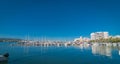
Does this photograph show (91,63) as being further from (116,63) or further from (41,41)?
(41,41)

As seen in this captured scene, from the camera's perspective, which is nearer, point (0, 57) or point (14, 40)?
point (0, 57)

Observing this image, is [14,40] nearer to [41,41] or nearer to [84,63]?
[41,41]

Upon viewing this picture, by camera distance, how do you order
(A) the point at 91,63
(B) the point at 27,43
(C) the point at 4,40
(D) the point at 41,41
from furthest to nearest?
(C) the point at 4,40 < (D) the point at 41,41 < (B) the point at 27,43 < (A) the point at 91,63

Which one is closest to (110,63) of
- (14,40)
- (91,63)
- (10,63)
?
(91,63)

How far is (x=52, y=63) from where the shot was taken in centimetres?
3400

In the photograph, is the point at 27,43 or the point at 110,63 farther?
the point at 27,43

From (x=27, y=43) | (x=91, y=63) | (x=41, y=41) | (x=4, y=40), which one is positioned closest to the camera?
(x=91, y=63)

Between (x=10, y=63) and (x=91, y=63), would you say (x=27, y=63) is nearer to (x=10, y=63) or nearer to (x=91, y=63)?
(x=10, y=63)

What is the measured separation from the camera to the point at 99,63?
1330 inches

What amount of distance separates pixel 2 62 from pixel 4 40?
505ft

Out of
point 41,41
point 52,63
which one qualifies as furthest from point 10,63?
point 41,41

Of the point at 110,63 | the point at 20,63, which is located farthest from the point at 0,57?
the point at 110,63

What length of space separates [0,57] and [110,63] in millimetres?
23386

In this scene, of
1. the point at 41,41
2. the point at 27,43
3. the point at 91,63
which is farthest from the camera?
the point at 41,41
